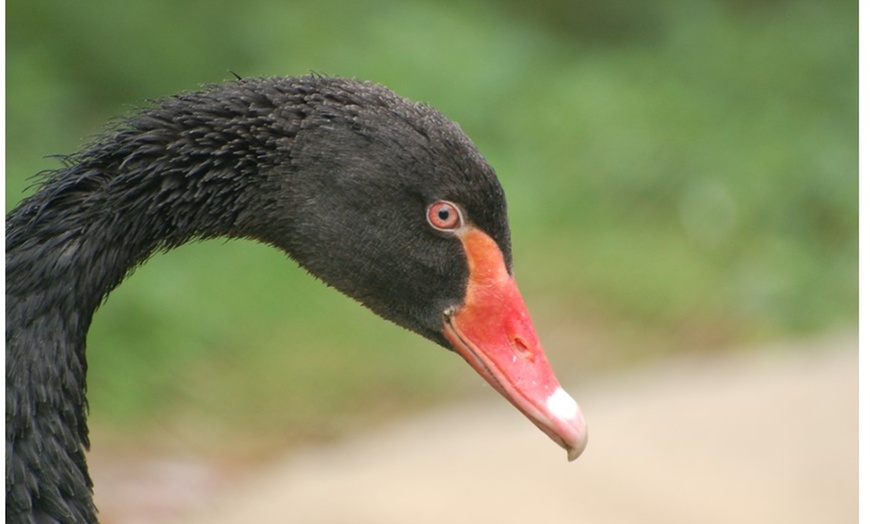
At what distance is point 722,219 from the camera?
7.57 meters

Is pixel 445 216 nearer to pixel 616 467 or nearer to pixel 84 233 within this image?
pixel 84 233

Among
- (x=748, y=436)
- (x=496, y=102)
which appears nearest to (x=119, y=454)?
(x=748, y=436)

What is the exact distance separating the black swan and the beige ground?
197 centimetres

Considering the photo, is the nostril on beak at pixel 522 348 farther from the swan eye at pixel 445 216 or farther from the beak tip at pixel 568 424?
the swan eye at pixel 445 216

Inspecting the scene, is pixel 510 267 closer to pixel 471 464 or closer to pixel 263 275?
pixel 471 464

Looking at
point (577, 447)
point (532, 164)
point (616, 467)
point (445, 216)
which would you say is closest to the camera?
point (577, 447)

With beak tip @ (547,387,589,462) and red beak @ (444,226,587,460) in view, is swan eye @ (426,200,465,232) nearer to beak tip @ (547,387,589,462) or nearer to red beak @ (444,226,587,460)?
red beak @ (444,226,587,460)

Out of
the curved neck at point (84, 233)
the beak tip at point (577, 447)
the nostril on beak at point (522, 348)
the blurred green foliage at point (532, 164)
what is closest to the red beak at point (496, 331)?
the nostril on beak at point (522, 348)

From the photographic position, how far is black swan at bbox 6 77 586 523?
251 centimetres

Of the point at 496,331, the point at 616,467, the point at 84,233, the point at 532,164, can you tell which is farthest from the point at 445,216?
the point at 532,164

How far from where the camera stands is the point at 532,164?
7.72 m

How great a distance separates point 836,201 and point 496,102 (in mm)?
2035

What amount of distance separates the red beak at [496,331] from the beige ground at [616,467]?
1.91m

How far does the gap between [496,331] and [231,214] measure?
1.90ft
